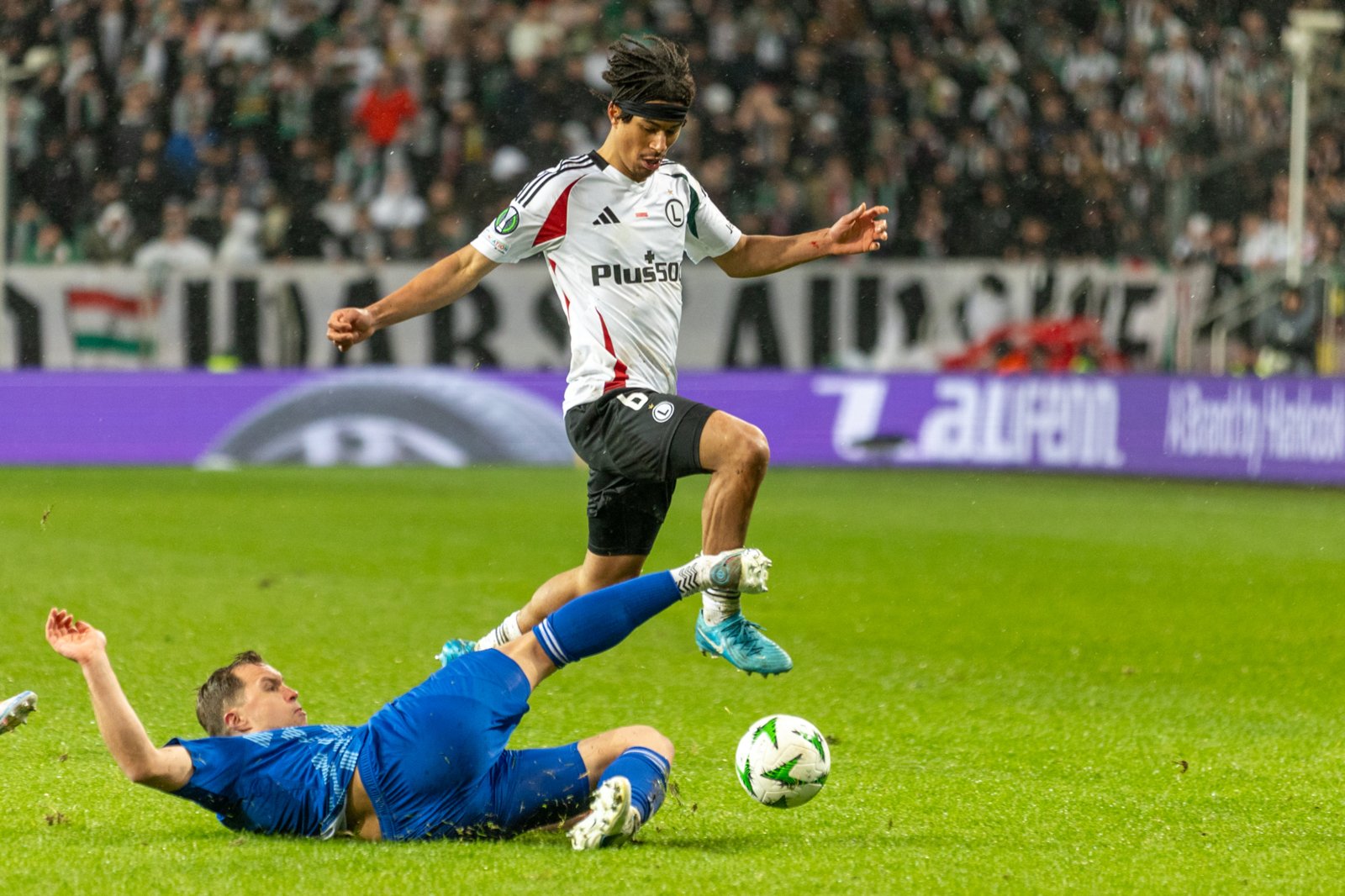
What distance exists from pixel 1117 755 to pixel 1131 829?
1.16 meters

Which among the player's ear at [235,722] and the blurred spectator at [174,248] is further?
the blurred spectator at [174,248]

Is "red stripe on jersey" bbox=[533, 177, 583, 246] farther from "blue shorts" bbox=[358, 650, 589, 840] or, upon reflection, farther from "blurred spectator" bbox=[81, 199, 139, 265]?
"blurred spectator" bbox=[81, 199, 139, 265]

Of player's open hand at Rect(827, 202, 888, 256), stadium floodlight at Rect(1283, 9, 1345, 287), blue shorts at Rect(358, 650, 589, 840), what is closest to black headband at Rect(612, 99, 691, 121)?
player's open hand at Rect(827, 202, 888, 256)

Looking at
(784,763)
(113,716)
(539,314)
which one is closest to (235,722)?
(113,716)

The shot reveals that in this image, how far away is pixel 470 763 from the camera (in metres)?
4.53

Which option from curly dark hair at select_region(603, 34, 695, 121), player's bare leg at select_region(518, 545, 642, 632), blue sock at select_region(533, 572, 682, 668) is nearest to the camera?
blue sock at select_region(533, 572, 682, 668)

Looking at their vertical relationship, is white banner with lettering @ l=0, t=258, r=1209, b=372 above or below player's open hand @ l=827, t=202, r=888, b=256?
below

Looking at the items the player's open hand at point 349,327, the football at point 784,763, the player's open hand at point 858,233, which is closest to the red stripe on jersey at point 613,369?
the player's open hand at point 349,327

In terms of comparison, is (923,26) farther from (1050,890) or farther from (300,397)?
(1050,890)

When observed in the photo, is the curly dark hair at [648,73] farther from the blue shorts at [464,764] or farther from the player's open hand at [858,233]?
the blue shorts at [464,764]

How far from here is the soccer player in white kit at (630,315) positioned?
18.6ft

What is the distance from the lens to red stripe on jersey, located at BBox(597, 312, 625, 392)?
19.4 feet

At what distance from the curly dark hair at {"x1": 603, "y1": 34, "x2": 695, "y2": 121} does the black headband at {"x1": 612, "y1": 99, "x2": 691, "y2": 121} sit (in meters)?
0.01

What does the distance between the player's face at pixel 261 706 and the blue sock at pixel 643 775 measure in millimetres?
838
